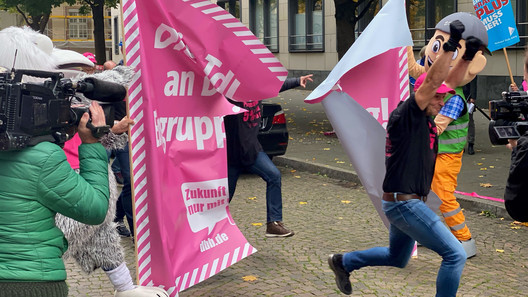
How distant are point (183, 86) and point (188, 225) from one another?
0.97m

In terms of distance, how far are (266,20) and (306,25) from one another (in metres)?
4.24

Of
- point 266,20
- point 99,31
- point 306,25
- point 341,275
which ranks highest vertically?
point 266,20

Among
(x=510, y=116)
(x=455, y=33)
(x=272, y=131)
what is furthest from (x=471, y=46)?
(x=272, y=131)

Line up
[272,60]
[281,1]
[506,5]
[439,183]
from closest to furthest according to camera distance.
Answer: [272,60] < [439,183] < [506,5] < [281,1]

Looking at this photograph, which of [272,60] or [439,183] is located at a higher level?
[272,60]

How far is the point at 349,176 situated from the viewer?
37.0 feet

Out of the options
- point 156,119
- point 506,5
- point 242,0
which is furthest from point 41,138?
point 242,0

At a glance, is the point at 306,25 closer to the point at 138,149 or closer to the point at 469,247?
the point at 469,247

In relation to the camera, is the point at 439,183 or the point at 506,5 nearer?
the point at 439,183

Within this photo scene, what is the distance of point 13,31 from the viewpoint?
355 cm

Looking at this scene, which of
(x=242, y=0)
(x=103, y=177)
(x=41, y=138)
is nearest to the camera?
(x=41, y=138)

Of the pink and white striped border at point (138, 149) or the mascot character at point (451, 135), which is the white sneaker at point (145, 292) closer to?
the pink and white striped border at point (138, 149)

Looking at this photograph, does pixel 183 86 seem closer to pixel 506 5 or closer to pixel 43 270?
pixel 43 270

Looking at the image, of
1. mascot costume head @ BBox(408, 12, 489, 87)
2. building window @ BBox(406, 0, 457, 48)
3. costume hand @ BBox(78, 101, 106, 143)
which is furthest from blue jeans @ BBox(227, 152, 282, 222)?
building window @ BBox(406, 0, 457, 48)
